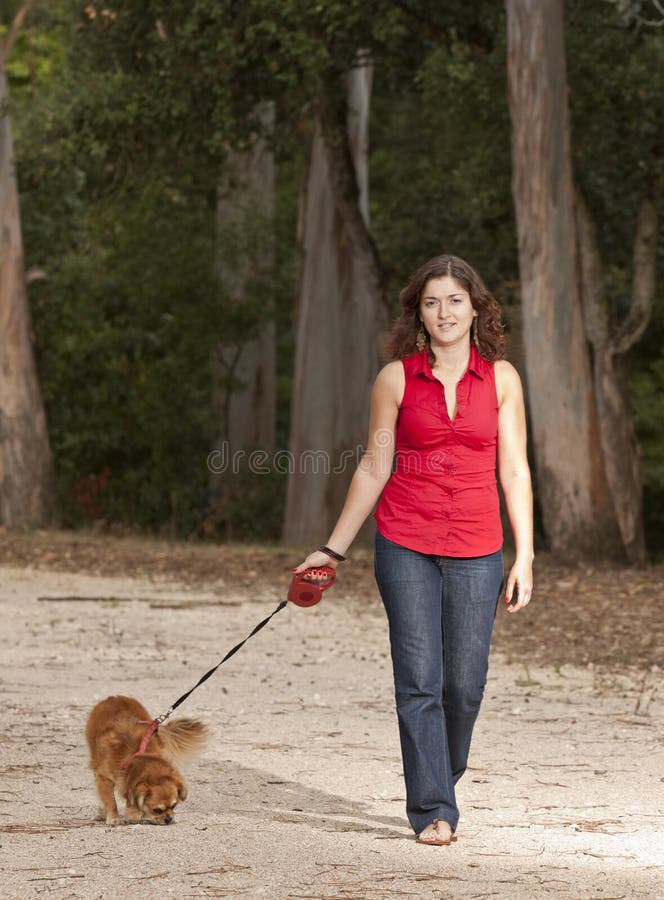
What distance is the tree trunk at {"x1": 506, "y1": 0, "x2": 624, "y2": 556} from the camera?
59.4 ft

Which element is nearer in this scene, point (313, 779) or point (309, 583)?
point (309, 583)

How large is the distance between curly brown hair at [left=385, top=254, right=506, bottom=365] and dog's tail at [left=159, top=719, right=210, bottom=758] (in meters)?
1.68

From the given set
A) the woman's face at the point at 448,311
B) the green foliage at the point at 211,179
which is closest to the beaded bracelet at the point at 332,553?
the woman's face at the point at 448,311

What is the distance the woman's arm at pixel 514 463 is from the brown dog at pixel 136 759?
1418 millimetres

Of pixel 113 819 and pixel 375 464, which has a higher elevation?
pixel 375 464

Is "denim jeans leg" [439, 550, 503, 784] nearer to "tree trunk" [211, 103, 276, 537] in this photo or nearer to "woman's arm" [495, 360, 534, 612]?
"woman's arm" [495, 360, 534, 612]

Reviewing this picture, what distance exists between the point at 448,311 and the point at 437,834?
6.30ft

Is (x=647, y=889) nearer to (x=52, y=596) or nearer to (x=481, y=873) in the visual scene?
(x=481, y=873)

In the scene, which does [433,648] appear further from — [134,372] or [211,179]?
[134,372]

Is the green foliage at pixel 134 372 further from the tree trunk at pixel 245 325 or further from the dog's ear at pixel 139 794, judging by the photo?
the dog's ear at pixel 139 794

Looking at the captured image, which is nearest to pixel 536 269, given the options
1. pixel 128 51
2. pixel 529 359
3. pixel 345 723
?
pixel 529 359

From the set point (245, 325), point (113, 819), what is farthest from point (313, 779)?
point (245, 325)

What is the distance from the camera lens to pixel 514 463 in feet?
19.5

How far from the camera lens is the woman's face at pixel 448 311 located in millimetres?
5879
